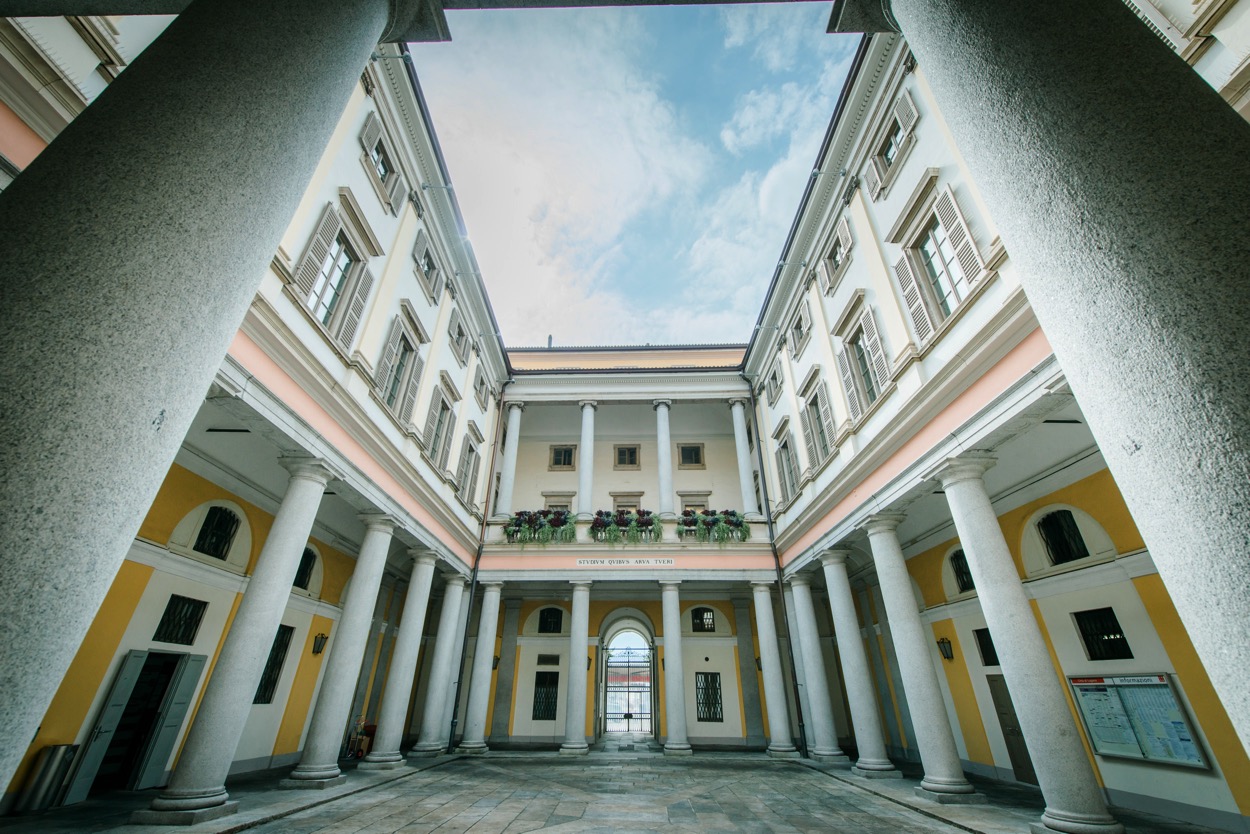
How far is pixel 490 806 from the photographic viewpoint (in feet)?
25.6

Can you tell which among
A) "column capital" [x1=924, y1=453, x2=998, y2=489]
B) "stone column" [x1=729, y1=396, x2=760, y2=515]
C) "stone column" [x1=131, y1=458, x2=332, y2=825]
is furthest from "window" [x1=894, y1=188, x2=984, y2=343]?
"stone column" [x1=131, y1=458, x2=332, y2=825]

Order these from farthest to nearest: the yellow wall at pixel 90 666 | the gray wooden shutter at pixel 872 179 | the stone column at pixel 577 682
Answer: the stone column at pixel 577 682 → the gray wooden shutter at pixel 872 179 → the yellow wall at pixel 90 666

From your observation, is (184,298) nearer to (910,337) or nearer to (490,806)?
(490,806)

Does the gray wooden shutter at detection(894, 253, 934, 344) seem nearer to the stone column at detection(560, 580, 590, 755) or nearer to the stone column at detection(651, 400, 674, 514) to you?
the stone column at detection(651, 400, 674, 514)

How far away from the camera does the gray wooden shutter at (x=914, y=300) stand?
341 inches

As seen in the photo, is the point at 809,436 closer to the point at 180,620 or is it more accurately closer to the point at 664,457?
the point at 664,457

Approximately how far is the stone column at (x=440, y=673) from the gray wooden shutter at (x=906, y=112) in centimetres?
1379

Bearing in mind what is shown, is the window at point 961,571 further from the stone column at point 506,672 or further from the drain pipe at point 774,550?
the stone column at point 506,672

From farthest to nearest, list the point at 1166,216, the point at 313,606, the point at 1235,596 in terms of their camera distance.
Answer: the point at 313,606 → the point at 1166,216 → the point at 1235,596

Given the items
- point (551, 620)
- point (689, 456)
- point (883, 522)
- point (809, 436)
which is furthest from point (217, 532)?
point (689, 456)

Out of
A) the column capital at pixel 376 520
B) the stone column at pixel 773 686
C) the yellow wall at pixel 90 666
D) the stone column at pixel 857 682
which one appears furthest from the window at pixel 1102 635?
the yellow wall at pixel 90 666

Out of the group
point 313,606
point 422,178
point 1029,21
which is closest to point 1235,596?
point 1029,21

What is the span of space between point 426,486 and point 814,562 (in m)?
9.12

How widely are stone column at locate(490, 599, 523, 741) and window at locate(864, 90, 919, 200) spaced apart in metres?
15.5
